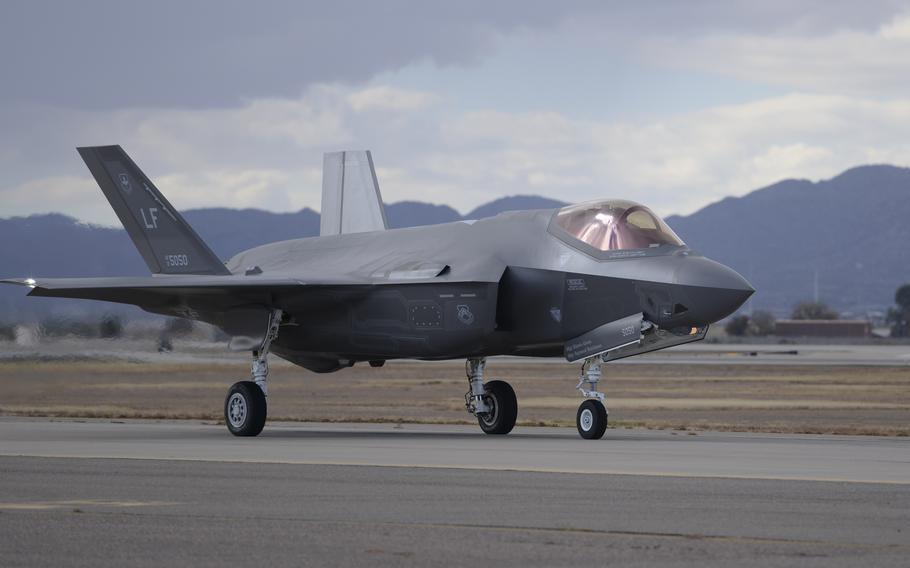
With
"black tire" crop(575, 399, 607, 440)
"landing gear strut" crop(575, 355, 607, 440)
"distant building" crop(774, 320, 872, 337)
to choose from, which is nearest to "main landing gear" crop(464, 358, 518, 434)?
"landing gear strut" crop(575, 355, 607, 440)

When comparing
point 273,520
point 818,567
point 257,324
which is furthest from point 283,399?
point 818,567

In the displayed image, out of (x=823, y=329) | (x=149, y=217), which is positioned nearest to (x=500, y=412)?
(x=149, y=217)

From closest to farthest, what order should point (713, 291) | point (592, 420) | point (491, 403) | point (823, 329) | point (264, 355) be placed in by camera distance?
point (713, 291)
point (592, 420)
point (264, 355)
point (491, 403)
point (823, 329)

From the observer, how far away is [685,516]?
11.5 m

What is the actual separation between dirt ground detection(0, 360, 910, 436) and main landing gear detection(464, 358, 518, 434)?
13.3ft

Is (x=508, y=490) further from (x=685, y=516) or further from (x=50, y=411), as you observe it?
(x=50, y=411)

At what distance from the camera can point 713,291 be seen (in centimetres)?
2058

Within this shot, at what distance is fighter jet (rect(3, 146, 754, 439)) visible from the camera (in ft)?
70.0

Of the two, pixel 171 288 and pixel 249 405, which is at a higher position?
pixel 171 288

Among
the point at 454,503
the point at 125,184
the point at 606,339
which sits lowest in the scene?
the point at 454,503

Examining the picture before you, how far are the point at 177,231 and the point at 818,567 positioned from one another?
1975 centimetres

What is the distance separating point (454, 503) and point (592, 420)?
928cm

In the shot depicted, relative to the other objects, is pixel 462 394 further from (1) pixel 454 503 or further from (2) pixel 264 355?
(1) pixel 454 503

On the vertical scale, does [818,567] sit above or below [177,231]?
below
